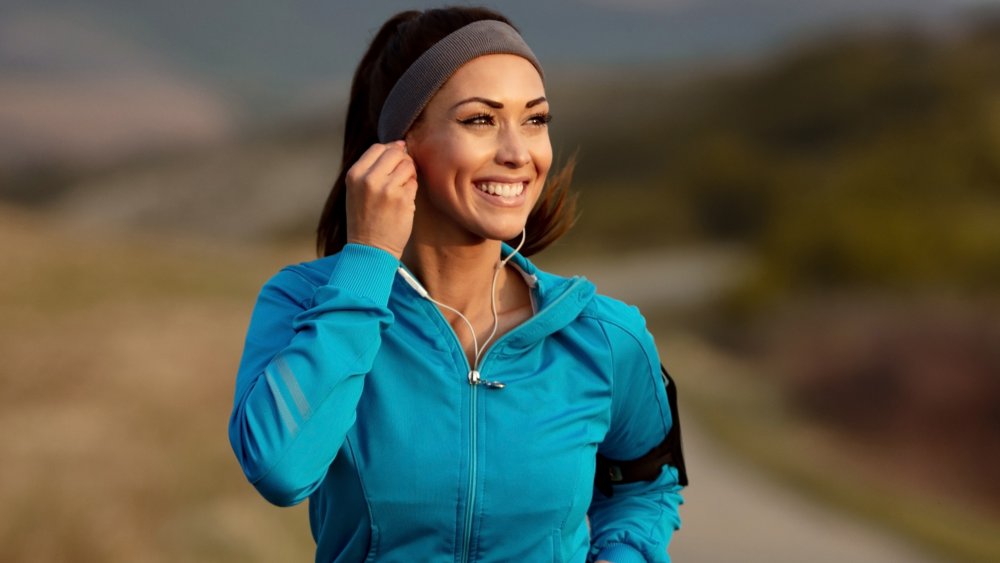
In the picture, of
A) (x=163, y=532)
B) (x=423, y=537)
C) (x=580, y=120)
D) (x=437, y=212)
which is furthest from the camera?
(x=580, y=120)

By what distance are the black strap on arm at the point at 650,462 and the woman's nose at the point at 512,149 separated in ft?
1.56

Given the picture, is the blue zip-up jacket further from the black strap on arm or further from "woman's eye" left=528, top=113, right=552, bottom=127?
"woman's eye" left=528, top=113, right=552, bottom=127

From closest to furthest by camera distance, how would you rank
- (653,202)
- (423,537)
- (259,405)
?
(259,405), (423,537), (653,202)

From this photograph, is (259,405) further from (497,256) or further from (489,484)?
(497,256)

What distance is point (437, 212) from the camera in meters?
2.21

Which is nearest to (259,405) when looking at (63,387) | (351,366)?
(351,366)

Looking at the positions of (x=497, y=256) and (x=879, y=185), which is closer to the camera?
(x=497, y=256)

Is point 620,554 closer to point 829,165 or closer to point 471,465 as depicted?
point 471,465

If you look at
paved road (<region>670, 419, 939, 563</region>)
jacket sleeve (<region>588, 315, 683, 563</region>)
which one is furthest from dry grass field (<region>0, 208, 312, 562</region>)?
jacket sleeve (<region>588, 315, 683, 563</region>)

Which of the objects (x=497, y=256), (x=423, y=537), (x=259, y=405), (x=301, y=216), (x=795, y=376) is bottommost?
(x=795, y=376)

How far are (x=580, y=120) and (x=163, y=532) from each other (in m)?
8.44

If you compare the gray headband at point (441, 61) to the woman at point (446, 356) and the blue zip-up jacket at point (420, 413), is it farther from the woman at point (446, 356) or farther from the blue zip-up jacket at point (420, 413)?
the blue zip-up jacket at point (420, 413)

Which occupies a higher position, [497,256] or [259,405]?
[497,256]

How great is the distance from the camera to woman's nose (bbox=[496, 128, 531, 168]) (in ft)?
6.88
